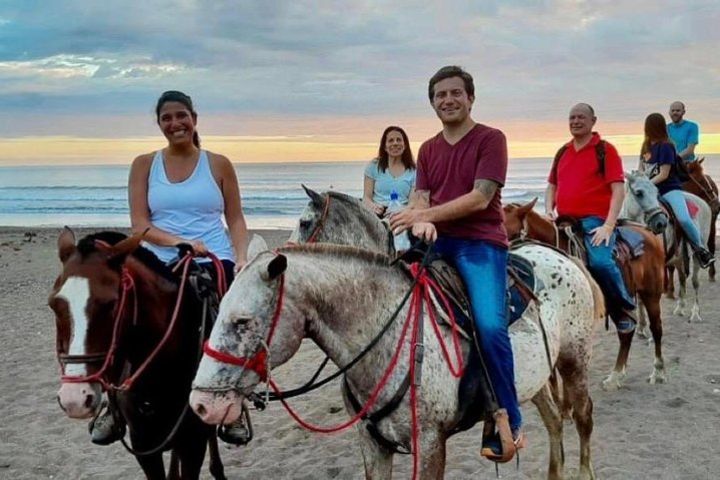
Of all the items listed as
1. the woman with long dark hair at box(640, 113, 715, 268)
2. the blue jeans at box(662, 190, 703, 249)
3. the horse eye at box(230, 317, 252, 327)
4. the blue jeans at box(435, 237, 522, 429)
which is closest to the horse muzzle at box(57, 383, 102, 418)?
the horse eye at box(230, 317, 252, 327)

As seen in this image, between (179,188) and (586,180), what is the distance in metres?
3.74

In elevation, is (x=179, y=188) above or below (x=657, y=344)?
above

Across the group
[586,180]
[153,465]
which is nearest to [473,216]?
[153,465]

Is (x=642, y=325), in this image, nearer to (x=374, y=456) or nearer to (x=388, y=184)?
(x=388, y=184)

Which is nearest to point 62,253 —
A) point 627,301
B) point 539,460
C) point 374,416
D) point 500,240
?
point 374,416

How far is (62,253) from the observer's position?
9.36 ft

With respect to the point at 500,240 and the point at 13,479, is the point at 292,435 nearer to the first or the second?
the point at 13,479

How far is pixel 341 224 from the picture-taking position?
4.97m

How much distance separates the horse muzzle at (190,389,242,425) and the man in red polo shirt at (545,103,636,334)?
13.2 feet

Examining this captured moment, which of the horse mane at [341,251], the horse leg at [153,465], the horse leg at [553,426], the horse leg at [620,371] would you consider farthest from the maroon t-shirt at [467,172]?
the horse leg at [620,371]

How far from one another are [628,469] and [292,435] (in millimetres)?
2766

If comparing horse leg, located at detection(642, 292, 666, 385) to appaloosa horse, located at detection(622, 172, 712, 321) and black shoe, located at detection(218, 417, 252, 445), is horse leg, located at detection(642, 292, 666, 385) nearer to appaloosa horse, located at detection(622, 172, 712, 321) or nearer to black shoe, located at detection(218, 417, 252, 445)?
appaloosa horse, located at detection(622, 172, 712, 321)

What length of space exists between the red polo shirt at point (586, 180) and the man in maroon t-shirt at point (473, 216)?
108 inches

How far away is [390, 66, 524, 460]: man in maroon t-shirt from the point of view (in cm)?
304
